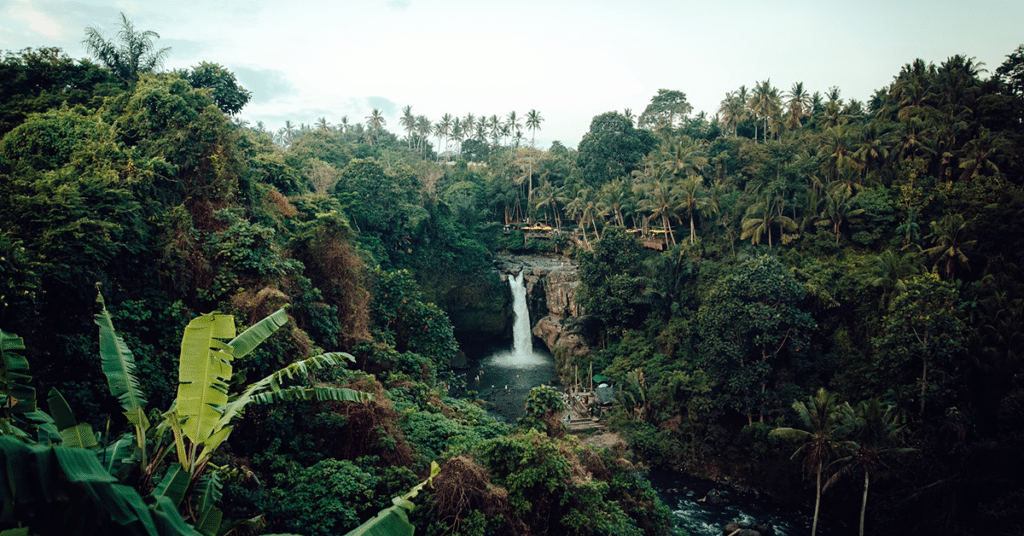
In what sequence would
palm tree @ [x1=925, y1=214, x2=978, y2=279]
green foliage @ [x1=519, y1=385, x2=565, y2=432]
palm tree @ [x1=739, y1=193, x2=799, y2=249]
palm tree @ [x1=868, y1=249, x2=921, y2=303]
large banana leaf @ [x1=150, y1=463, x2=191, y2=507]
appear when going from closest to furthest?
large banana leaf @ [x1=150, y1=463, x2=191, y2=507] < green foliage @ [x1=519, y1=385, x2=565, y2=432] < palm tree @ [x1=925, y1=214, x2=978, y2=279] < palm tree @ [x1=868, y1=249, x2=921, y2=303] < palm tree @ [x1=739, y1=193, x2=799, y2=249]

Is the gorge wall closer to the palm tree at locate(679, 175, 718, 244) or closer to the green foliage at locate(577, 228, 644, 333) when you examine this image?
the green foliage at locate(577, 228, 644, 333)

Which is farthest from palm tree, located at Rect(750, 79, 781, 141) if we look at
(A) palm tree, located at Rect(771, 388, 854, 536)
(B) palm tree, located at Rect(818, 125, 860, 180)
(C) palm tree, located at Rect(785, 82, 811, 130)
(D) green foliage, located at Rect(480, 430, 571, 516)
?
(D) green foliage, located at Rect(480, 430, 571, 516)

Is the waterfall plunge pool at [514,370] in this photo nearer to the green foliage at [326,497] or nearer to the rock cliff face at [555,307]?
the rock cliff face at [555,307]

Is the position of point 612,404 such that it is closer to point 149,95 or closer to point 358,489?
point 358,489

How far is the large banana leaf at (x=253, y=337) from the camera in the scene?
7.88 metres

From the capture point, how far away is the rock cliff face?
36.5m

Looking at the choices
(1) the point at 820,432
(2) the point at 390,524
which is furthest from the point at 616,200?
(2) the point at 390,524

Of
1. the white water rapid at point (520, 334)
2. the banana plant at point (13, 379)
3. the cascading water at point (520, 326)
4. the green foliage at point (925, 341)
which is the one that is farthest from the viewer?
the cascading water at point (520, 326)

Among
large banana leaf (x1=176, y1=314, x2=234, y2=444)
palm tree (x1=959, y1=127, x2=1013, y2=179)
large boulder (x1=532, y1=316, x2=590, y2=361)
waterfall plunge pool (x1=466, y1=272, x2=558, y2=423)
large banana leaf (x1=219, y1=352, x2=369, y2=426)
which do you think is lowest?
waterfall plunge pool (x1=466, y1=272, x2=558, y2=423)

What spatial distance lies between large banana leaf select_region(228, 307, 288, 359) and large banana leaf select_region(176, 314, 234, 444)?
0.88 meters

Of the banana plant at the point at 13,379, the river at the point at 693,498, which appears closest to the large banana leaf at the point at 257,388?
the banana plant at the point at 13,379

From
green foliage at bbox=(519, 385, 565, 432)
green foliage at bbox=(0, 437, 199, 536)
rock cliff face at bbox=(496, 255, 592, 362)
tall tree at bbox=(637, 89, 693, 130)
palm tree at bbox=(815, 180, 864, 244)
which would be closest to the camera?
green foliage at bbox=(0, 437, 199, 536)

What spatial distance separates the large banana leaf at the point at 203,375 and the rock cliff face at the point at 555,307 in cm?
3039

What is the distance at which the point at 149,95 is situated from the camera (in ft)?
57.9
